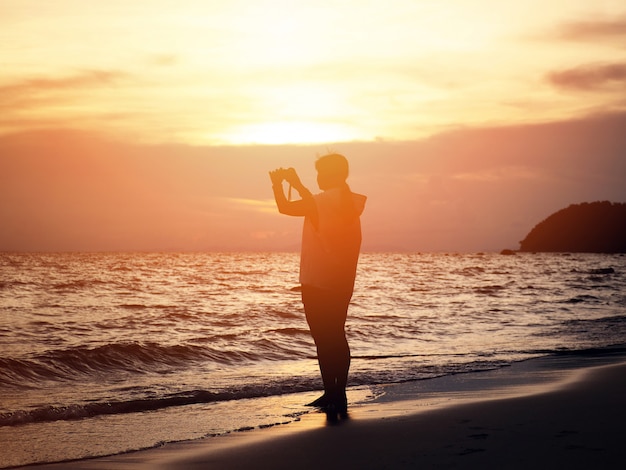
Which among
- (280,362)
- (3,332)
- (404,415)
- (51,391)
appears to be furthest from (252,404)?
(3,332)

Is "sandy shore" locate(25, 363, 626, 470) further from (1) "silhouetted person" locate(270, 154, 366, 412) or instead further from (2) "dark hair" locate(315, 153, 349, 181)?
(2) "dark hair" locate(315, 153, 349, 181)

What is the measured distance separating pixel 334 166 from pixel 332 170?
0.04m

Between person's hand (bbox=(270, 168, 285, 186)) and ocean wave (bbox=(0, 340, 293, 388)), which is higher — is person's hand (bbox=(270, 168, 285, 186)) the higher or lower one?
the higher one

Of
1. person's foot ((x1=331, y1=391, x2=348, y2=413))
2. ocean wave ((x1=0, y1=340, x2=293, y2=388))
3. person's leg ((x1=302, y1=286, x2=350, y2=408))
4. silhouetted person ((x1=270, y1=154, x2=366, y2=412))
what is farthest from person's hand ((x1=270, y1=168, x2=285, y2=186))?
ocean wave ((x1=0, y1=340, x2=293, y2=388))

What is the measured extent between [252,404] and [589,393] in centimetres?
322

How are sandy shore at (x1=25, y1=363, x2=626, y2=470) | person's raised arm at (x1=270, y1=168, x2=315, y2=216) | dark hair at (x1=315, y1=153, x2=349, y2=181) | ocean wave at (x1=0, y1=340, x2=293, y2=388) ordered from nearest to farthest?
sandy shore at (x1=25, y1=363, x2=626, y2=470), person's raised arm at (x1=270, y1=168, x2=315, y2=216), dark hair at (x1=315, y1=153, x2=349, y2=181), ocean wave at (x1=0, y1=340, x2=293, y2=388)

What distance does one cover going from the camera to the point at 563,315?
61.8 feet

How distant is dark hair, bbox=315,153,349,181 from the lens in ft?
20.2

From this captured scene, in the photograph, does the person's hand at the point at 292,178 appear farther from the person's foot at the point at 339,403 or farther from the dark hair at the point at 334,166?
the person's foot at the point at 339,403

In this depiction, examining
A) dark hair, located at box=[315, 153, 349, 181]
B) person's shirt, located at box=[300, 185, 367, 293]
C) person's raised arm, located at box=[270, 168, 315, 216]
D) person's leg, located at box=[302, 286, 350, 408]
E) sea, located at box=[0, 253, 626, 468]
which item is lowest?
sea, located at box=[0, 253, 626, 468]

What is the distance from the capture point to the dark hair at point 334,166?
6.16m

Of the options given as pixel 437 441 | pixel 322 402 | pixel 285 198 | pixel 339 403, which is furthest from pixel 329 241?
pixel 437 441

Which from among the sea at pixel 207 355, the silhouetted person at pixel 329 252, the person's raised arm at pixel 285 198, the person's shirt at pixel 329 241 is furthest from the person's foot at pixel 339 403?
the person's raised arm at pixel 285 198

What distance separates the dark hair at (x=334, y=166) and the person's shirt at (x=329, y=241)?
0.54 feet
